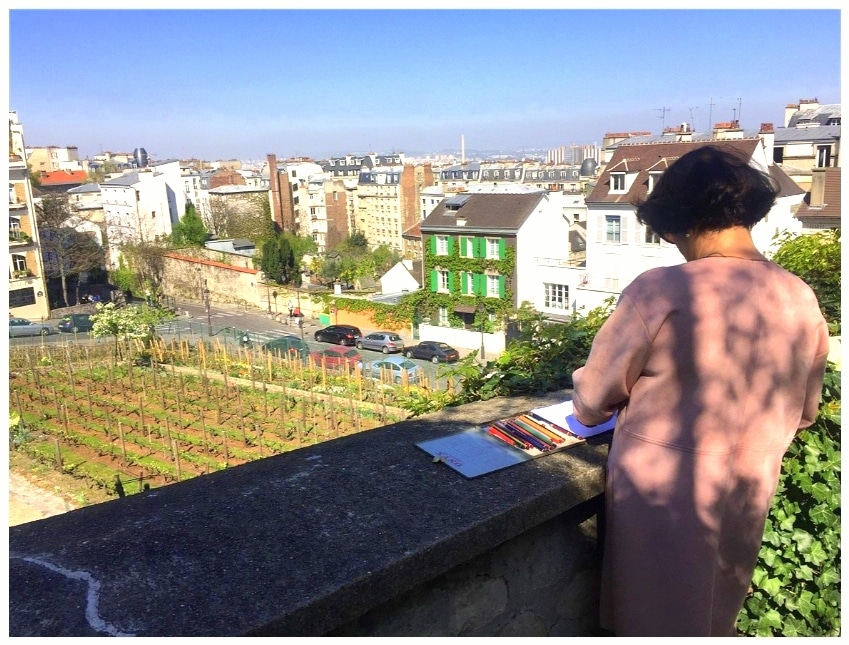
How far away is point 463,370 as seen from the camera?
2.84m

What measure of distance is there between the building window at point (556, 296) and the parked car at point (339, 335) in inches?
307

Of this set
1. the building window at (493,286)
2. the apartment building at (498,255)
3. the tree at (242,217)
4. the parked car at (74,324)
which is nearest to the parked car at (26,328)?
the parked car at (74,324)

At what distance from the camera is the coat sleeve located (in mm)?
1510

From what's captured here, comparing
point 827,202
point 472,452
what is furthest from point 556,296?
point 472,452

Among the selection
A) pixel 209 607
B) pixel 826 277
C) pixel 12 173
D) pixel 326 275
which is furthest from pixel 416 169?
pixel 209 607

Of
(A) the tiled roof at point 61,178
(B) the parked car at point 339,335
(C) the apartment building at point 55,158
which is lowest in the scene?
(B) the parked car at point 339,335

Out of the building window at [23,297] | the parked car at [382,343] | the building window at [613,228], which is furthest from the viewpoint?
the building window at [23,297]

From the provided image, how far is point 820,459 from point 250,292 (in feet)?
122

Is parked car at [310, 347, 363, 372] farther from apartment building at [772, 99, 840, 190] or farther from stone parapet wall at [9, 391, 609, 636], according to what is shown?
apartment building at [772, 99, 840, 190]

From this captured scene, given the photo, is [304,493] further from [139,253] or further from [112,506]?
[139,253]

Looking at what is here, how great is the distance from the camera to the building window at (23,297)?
104 ft

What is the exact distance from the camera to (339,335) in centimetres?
Answer: 2761

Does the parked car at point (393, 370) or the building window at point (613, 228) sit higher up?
the building window at point (613, 228)

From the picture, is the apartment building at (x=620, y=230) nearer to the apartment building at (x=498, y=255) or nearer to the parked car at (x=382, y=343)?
the apartment building at (x=498, y=255)
